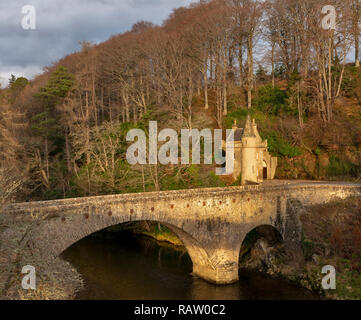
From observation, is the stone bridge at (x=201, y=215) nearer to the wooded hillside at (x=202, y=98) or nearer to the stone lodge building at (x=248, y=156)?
the stone lodge building at (x=248, y=156)

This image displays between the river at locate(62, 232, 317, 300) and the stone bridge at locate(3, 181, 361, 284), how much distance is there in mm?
1434

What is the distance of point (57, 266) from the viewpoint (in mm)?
12289

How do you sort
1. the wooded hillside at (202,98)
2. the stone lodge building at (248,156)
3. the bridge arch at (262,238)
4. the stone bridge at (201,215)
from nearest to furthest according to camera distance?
the stone bridge at (201,215), the bridge arch at (262,238), the stone lodge building at (248,156), the wooded hillside at (202,98)

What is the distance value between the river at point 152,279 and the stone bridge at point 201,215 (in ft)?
4.70

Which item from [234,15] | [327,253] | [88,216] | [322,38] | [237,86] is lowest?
[327,253]

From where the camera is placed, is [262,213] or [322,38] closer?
[262,213]

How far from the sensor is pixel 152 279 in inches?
861

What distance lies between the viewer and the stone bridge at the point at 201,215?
14523 millimetres

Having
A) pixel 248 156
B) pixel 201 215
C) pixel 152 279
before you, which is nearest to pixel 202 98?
pixel 248 156

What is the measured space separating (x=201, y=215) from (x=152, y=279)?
596 centimetres

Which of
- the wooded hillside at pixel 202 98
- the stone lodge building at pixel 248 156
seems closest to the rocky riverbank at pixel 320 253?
the stone lodge building at pixel 248 156
